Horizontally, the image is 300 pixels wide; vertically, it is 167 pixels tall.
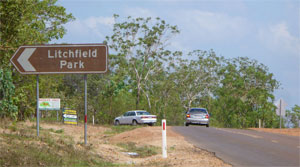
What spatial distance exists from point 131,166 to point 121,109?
43.6 meters

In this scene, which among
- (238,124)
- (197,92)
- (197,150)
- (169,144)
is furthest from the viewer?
(197,92)

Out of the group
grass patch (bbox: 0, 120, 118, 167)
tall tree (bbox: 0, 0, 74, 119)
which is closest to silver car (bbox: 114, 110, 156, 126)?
tall tree (bbox: 0, 0, 74, 119)

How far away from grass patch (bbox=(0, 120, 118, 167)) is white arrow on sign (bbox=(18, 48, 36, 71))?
214 centimetres

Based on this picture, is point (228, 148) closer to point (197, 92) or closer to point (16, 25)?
point (16, 25)

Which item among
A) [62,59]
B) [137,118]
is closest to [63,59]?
[62,59]

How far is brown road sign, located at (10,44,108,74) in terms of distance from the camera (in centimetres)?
1505

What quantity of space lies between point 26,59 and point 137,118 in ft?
94.1

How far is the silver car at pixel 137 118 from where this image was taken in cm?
4331

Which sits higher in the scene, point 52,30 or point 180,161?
point 52,30

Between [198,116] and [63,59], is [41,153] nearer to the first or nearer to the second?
[63,59]

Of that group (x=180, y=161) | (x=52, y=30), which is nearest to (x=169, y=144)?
(x=180, y=161)

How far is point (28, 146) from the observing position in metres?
12.7

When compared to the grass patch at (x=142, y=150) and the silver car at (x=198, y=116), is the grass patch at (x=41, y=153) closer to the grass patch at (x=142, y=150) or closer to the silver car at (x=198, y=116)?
the grass patch at (x=142, y=150)

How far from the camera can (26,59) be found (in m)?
15.5
